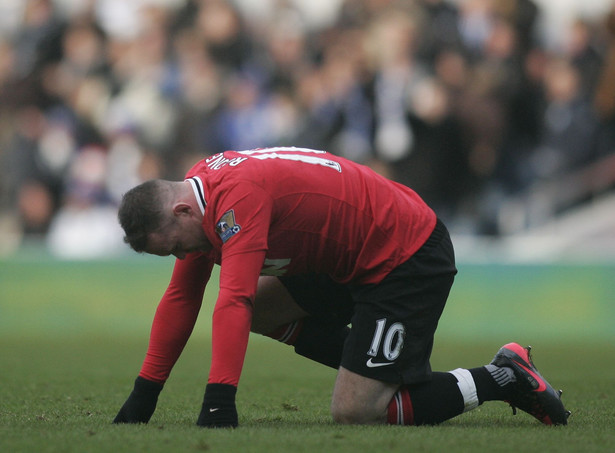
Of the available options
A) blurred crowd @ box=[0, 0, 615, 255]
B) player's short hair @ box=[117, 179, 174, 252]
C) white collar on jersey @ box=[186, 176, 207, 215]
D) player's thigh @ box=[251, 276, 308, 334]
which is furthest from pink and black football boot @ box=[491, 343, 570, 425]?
blurred crowd @ box=[0, 0, 615, 255]

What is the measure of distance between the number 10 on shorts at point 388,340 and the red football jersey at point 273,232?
23cm

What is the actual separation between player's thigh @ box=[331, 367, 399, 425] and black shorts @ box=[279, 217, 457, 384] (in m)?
0.04

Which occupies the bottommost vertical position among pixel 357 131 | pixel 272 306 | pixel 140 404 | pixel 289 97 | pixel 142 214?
pixel 140 404

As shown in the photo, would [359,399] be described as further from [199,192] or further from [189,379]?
[189,379]

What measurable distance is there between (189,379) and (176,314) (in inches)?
101

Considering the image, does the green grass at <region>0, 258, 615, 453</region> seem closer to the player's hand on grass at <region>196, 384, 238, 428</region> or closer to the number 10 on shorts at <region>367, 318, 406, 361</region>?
the player's hand on grass at <region>196, 384, 238, 428</region>

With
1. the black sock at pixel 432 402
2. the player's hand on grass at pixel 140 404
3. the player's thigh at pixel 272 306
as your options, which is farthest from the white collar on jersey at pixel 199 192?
the black sock at pixel 432 402

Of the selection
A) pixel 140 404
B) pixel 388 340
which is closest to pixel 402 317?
pixel 388 340

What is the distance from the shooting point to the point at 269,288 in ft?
16.3

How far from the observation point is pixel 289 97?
42.2 feet

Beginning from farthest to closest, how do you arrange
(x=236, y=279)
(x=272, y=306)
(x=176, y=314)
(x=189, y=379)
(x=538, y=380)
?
(x=189, y=379), (x=272, y=306), (x=176, y=314), (x=538, y=380), (x=236, y=279)

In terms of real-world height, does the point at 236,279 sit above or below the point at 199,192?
below

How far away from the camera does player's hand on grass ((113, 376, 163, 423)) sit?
4.61 meters

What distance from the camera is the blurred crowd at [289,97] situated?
1198 cm
